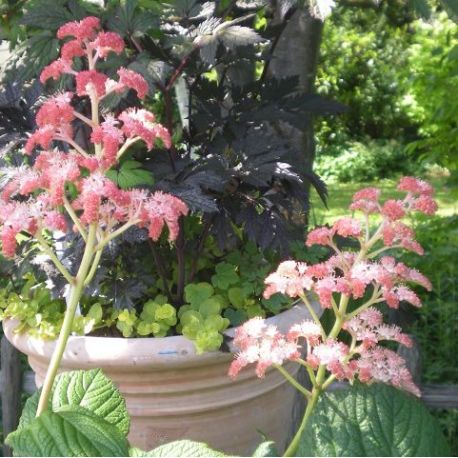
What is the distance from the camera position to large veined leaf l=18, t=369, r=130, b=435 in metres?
0.94

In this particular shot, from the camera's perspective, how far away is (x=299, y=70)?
228cm

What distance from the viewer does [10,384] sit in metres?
2.39

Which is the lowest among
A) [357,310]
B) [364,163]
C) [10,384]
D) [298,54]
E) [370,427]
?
[10,384]

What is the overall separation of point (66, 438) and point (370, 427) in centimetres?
33

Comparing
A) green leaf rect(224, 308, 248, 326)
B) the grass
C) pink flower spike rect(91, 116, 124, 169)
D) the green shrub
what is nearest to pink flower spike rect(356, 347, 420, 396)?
pink flower spike rect(91, 116, 124, 169)

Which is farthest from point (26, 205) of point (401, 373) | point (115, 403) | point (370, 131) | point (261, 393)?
point (370, 131)

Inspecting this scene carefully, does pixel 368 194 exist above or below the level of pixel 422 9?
below

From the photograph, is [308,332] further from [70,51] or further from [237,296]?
[237,296]

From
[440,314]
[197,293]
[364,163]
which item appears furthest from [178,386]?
[364,163]

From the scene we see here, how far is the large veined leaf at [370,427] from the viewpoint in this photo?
0.79 m

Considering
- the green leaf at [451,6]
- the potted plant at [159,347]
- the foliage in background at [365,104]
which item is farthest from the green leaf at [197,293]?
the foliage in background at [365,104]

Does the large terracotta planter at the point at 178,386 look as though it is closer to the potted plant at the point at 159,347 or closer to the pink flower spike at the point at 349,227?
the potted plant at the point at 159,347

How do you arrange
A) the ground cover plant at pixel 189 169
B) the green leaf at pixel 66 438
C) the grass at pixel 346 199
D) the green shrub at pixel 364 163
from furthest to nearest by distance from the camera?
the green shrub at pixel 364 163
the grass at pixel 346 199
the ground cover plant at pixel 189 169
the green leaf at pixel 66 438

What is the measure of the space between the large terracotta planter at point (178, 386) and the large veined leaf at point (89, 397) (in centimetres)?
57
